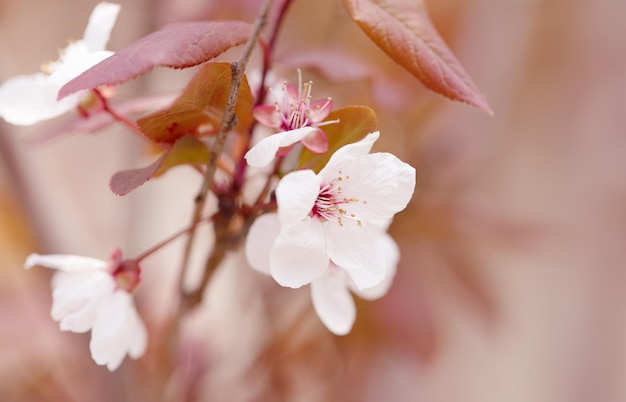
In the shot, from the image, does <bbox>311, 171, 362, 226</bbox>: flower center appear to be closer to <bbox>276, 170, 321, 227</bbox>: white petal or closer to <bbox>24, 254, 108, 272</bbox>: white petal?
<bbox>276, 170, 321, 227</bbox>: white petal

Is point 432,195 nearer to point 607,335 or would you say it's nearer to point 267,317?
point 267,317

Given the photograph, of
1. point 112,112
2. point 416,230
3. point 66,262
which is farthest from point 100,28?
point 416,230

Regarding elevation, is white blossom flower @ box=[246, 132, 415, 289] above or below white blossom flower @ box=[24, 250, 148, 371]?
above

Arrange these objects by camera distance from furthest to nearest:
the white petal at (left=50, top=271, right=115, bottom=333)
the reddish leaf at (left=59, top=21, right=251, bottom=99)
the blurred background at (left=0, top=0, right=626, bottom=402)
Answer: the blurred background at (left=0, top=0, right=626, bottom=402)
the white petal at (left=50, top=271, right=115, bottom=333)
the reddish leaf at (left=59, top=21, right=251, bottom=99)

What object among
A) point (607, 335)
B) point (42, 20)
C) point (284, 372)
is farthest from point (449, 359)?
point (42, 20)

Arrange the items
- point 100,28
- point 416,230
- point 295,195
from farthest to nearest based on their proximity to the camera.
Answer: point 416,230 → point 100,28 → point 295,195

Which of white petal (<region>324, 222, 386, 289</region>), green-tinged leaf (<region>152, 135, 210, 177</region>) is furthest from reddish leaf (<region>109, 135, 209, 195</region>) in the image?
white petal (<region>324, 222, 386, 289</region>)

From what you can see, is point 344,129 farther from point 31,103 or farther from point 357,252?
point 31,103
